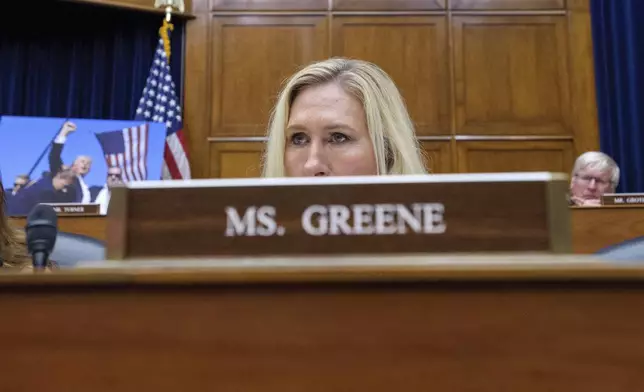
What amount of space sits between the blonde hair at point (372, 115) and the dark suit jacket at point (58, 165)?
9.10 feet

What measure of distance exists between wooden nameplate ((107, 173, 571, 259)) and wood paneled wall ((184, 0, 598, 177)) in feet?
13.2

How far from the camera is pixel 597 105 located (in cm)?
464

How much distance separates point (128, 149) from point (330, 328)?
3816 millimetres

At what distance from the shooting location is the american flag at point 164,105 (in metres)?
4.34

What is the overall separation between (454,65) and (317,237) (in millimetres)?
4311

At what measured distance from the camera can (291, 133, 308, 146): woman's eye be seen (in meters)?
1.44

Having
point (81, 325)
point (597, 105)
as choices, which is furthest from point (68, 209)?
point (597, 105)

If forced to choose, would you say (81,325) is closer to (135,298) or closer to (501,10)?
(135,298)

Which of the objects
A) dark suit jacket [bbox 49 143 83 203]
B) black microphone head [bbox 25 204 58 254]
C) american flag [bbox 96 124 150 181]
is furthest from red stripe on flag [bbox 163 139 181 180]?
black microphone head [bbox 25 204 58 254]

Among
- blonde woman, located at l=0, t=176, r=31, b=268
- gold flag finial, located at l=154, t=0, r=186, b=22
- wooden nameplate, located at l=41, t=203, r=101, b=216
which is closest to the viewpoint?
blonde woman, located at l=0, t=176, r=31, b=268

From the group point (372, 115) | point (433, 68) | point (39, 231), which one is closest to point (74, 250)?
point (372, 115)

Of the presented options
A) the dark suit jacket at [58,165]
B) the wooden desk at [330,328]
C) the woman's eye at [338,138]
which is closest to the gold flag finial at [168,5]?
the dark suit jacket at [58,165]

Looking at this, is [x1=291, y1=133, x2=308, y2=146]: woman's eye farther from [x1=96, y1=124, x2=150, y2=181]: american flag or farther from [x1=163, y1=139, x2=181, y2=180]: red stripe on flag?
[x1=163, y1=139, x2=181, y2=180]: red stripe on flag

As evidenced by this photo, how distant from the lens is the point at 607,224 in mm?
2500
